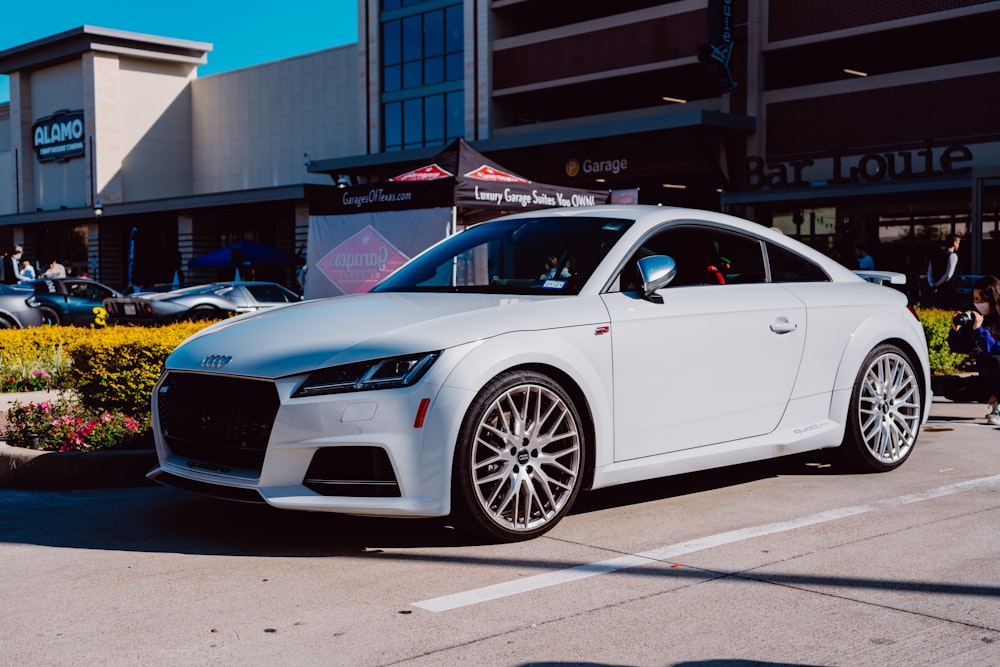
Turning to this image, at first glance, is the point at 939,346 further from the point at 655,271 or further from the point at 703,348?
the point at 655,271

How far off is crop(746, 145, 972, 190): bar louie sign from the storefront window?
12.7m

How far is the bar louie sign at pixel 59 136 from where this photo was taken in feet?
189

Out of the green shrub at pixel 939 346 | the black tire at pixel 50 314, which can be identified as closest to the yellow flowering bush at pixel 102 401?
the green shrub at pixel 939 346

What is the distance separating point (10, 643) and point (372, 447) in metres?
1.60

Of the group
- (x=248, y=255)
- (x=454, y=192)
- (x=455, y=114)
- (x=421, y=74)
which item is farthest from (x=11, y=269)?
(x=421, y=74)

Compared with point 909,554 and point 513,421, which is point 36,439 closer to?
point 513,421

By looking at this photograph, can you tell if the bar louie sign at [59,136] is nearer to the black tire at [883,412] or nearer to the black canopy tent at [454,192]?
the black canopy tent at [454,192]

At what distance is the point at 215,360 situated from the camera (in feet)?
17.3

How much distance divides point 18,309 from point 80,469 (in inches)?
602

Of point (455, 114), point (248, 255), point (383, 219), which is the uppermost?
point (455, 114)

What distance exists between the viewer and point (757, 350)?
6262 millimetres

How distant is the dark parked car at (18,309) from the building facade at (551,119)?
270 inches

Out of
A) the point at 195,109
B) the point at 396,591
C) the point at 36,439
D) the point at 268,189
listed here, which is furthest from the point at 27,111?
the point at 396,591

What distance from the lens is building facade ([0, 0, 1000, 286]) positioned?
3039 cm
